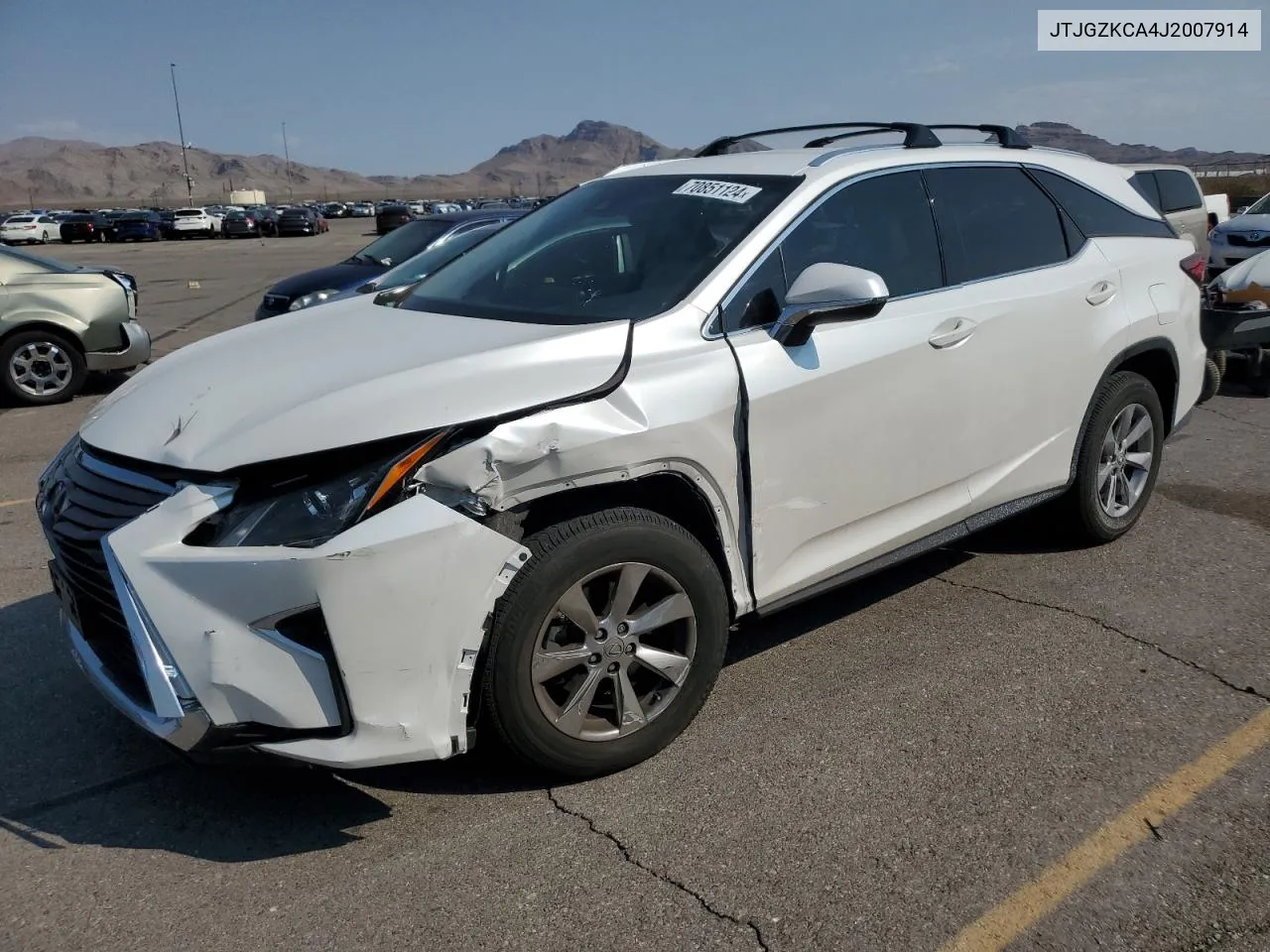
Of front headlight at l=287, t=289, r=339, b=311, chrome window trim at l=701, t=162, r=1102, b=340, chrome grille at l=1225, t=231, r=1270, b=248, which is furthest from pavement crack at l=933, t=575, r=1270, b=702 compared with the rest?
chrome grille at l=1225, t=231, r=1270, b=248

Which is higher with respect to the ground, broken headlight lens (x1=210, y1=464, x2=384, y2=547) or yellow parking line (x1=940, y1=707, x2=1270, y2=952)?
broken headlight lens (x1=210, y1=464, x2=384, y2=547)

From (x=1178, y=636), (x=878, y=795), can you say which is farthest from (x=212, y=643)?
(x=1178, y=636)

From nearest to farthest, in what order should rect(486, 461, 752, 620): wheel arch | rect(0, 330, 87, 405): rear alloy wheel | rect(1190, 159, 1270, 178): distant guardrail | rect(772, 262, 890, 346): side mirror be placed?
1. rect(486, 461, 752, 620): wheel arch
2. rect(772, 262, 890, 346): side mirror
3. rect(0, 330, 87, 405): rear alloy wheel
4. rect(1190, 159, 1270, 178): distant guardrail

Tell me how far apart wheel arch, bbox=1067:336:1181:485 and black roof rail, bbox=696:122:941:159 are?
131cm

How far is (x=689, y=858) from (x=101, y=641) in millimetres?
1757

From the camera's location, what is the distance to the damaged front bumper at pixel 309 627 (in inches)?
102

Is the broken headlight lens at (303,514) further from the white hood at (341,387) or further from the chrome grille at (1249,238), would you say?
the chrome grille at (1249,238)

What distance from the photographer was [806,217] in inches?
143

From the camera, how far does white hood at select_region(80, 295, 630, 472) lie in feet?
9.07

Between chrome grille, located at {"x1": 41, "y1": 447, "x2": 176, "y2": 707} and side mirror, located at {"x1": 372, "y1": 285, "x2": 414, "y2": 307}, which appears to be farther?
side mirror, located at {"x1": 372, "y1": 285, "x2": 414, "y2": 307}

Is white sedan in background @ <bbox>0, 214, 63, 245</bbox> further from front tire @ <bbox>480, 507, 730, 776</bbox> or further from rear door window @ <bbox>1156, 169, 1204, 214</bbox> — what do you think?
front tire @ <bbox>480, 507, 730, 776</bbox>

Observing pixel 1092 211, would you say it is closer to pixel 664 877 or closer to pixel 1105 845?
pixel 1105 845

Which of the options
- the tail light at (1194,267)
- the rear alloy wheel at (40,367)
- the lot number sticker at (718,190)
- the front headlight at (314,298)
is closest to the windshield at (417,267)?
the front headlight at (314,298)

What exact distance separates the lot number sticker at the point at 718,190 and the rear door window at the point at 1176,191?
10.8 m
